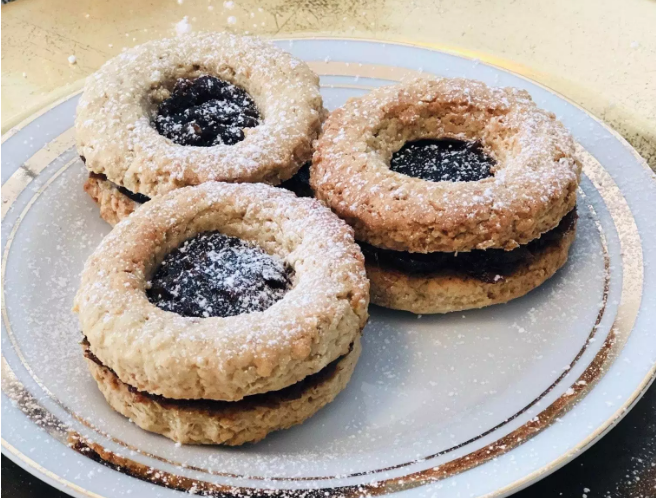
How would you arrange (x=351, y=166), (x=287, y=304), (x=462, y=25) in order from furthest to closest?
(x=462, y=25) → (x=351, y=166) → (x=287, y=304)

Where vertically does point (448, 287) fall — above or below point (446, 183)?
below

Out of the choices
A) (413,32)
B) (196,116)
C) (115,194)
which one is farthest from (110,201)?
(413,32)

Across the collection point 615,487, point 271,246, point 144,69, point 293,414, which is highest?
point 144,69

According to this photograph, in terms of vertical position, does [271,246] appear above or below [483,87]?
below

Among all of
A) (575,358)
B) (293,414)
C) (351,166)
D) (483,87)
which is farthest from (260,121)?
(575,358)

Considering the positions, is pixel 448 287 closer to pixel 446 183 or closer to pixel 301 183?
pixel 446 183

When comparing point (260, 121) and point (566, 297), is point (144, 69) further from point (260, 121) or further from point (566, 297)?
point (566, 297)

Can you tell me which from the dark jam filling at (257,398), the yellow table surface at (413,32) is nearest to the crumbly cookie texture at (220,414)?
the dark jam filling at (257,398)

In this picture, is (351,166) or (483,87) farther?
(483,87)
